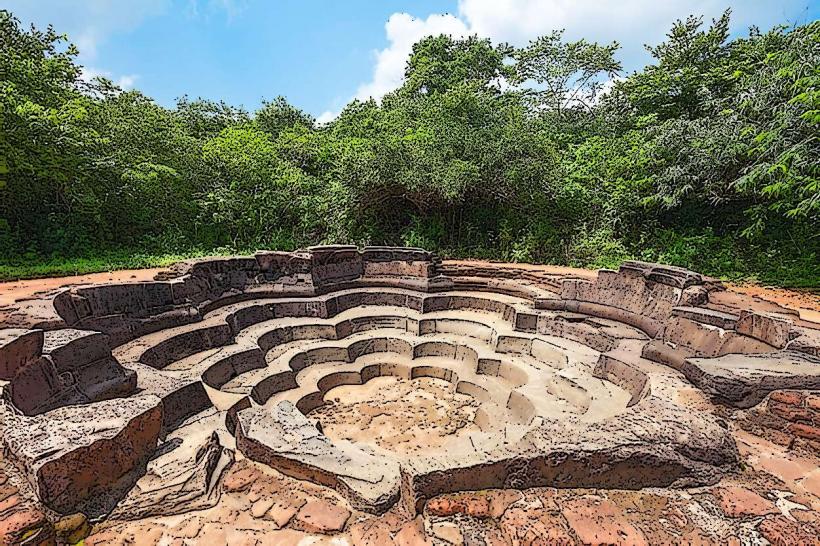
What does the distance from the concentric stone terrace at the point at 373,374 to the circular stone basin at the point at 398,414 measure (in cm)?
5

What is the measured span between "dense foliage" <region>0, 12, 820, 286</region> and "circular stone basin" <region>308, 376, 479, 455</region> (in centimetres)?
644

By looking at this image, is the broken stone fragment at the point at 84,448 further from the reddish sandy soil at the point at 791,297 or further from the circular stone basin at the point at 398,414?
the reddish sandy soil at the point at 791,297

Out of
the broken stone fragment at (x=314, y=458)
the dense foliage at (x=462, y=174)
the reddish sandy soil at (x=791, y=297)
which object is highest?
the dense foliage at (x=462, y=174)

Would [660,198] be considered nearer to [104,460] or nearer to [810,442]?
[810,442]

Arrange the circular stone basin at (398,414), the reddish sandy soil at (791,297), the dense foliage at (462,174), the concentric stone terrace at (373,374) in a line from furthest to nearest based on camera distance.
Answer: the dense foliage at (462,174)
the reddish sandy soil at (791,297)
the circular stone basin at (398,414)
the concentric stone terrace at (373,374)

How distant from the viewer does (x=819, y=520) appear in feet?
7.40

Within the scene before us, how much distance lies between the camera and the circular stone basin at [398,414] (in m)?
5.04

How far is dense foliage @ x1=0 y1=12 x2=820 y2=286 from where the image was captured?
30.1 feet

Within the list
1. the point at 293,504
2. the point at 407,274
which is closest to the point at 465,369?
the point at 407,274

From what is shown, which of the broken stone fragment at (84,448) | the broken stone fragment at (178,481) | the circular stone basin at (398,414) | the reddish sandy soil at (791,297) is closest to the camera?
the broken stone fragment at (84,448)

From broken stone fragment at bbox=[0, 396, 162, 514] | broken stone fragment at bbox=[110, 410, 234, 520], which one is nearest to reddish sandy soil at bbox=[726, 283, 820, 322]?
broken stone fragment at bbox=[110, 410, 234, 520]

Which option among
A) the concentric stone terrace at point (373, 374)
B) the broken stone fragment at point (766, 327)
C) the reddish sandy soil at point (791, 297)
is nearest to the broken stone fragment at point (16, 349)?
the concentric stone terrace at point (373, 374)

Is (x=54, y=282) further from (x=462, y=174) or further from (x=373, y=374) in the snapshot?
(x=462, y=174)

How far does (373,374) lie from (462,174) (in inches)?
248
